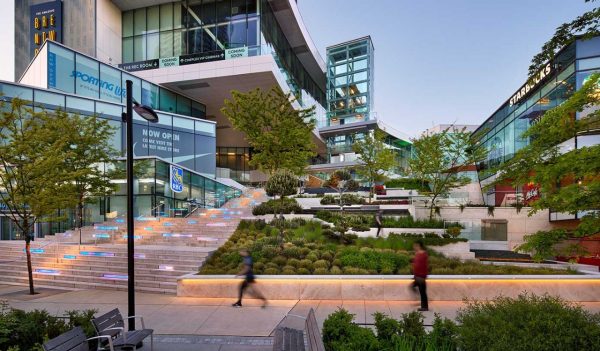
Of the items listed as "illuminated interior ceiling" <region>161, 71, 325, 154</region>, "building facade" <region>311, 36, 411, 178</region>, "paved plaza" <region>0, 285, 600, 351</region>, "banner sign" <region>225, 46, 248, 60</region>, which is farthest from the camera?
"building facade" <region>311, 36, 411, 178</region>

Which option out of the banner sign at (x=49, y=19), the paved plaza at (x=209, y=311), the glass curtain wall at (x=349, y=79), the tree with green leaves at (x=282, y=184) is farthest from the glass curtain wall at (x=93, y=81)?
the glass curtain wall at (x=349, y=79)

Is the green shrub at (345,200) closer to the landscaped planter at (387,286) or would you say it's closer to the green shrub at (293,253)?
the green shrub at (293,253)

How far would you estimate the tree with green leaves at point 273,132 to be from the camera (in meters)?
20.0

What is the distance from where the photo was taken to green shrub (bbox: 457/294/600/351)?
4.14 meters

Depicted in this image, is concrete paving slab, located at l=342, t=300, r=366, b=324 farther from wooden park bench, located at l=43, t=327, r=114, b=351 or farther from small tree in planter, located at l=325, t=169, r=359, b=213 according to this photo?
small tree in planter, located at l=325, t=169, r=359, b=213

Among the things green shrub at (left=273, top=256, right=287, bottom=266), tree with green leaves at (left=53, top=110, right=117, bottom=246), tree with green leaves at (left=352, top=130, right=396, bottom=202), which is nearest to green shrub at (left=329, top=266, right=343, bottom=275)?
green shrub at (left=273, top=256, right=287, bottom=266)

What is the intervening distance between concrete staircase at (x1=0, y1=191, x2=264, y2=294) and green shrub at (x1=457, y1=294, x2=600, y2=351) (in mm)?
9951

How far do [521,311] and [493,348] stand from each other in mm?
944

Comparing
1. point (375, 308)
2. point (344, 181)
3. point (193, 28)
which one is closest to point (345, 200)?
point (344, 181)

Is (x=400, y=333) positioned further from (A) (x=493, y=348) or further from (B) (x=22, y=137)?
(B) (x=22, y=137)

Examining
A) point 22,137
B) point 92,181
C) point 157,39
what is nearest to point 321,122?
point 157,39

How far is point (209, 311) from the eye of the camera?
9.58 metres

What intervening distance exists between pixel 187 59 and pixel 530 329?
124ft

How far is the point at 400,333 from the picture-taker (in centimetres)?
534
